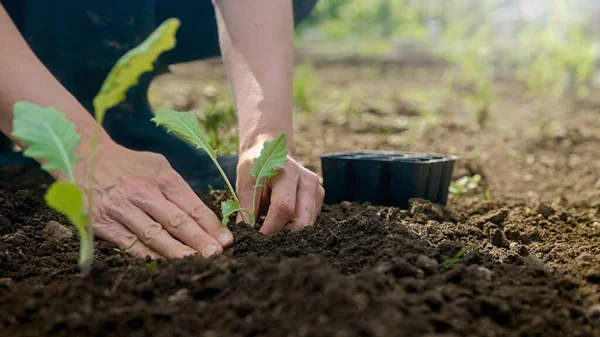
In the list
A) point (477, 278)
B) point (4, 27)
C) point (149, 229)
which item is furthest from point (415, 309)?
point (4, 27)

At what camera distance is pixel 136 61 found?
1229 millimetres

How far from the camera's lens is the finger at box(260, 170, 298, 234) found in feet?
5.70

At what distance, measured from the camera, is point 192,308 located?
1208mm

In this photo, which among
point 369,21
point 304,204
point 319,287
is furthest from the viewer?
point 369,21

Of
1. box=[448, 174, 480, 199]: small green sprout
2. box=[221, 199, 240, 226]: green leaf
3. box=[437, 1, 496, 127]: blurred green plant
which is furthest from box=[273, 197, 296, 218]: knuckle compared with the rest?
box=[437, 1, 496, 127]: blurred green plant

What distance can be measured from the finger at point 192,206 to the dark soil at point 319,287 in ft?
0.17

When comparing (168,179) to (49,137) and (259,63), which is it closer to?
(49,137)

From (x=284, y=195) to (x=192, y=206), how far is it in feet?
0.80

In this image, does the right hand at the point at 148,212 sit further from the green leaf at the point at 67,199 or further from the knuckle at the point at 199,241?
the green leaf at the point at 67,199

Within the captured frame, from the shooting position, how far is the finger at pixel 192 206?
5.39 feet

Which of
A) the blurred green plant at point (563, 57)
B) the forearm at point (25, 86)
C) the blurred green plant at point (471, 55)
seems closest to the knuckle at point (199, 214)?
the forearm at point (25, 86)

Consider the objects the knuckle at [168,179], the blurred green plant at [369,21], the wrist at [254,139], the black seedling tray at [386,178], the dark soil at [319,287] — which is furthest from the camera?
the blurred green plant at [369,21]

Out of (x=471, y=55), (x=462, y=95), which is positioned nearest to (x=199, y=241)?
(x=471, y=55)

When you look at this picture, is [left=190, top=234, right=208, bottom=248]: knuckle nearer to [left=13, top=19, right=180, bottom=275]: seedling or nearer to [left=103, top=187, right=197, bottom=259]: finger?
[left=103, top=187, right=197, bottom=259]: finger
